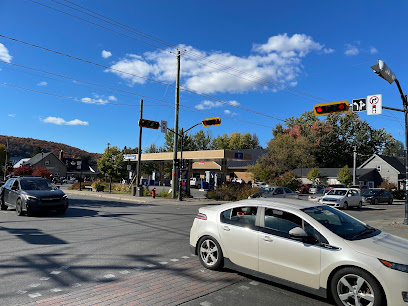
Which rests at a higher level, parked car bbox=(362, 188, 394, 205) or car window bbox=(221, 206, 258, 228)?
car window bbox=(221, 206, 258, 228)

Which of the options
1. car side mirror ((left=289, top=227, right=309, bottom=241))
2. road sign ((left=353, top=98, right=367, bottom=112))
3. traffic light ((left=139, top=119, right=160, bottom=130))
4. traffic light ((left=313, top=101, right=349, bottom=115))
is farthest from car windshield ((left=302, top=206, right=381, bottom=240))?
traffic light ((left=139, top=119, right=160, bottom=130))

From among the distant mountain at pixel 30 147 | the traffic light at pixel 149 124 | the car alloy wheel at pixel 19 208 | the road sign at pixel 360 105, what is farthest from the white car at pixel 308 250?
the distant mountain at pixel 30 147

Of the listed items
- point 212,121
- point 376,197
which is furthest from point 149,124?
point 376,197

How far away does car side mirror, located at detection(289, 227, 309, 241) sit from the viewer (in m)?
4.33

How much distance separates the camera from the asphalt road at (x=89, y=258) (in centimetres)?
A: 445

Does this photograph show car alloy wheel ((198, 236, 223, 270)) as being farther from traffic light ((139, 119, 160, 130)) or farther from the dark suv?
traffic light ((139, 119, 160, 130))

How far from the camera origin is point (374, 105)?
45.4 feet

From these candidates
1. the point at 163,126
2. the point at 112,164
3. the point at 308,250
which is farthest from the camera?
the point at 112,164

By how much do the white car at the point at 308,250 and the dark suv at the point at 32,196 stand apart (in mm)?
8803

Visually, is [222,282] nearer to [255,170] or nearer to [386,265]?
[386,265]

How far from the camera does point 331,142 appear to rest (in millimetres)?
68688

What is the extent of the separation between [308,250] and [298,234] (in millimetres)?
257

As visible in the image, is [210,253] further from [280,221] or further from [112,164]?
[112,164]

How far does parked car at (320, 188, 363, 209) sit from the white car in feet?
56.3
